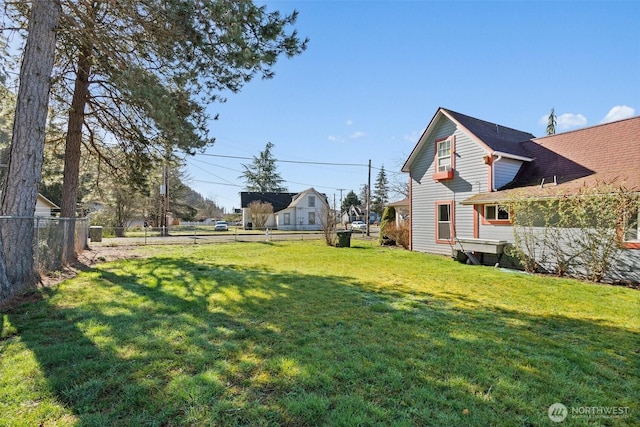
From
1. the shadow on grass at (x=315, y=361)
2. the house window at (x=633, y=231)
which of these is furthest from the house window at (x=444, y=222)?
the shadow on grass at (x=315, y=361)

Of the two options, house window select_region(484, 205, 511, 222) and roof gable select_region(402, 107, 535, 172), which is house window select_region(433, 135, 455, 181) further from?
house window select_region(484, 205, 511, 222)

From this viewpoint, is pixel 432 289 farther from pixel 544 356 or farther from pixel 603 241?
pixel 603 241

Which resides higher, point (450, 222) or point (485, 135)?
point (485, 135)

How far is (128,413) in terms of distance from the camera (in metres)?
2.27

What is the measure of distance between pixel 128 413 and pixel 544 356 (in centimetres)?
402

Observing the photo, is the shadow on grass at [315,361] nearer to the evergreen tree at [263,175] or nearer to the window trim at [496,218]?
the window trim at [496,218]

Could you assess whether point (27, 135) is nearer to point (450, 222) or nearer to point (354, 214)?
point (450, 222)

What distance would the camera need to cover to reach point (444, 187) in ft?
42.6

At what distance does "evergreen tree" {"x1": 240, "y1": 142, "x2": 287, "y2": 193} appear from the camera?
4984cm

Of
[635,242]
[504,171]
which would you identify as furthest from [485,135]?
[635,242]

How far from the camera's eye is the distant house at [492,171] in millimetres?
9281

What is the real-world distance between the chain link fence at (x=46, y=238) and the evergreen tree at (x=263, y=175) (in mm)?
40944

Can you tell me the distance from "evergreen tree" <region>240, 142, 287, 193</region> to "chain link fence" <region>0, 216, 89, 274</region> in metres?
40.9

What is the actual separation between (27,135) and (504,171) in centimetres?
1385
